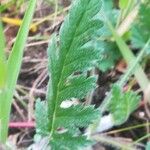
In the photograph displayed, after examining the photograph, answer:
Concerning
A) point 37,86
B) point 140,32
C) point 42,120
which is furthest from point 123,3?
point 42,120

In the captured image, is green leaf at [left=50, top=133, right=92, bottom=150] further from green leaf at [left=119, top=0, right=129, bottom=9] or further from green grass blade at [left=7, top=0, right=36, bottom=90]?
green leaf at [left=119, top=0, right=129, bottom=9]

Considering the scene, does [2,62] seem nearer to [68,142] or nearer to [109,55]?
[68,142]

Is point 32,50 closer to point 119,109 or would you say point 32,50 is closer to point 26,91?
point 26,91

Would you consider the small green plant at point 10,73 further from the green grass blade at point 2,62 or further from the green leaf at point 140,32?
the green leaf at point 140,32

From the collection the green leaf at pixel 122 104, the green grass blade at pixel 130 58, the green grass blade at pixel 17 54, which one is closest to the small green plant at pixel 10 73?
the green grass blade at pixel 17 54

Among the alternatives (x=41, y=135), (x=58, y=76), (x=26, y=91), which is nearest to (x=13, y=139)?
(x=26, y=91)
